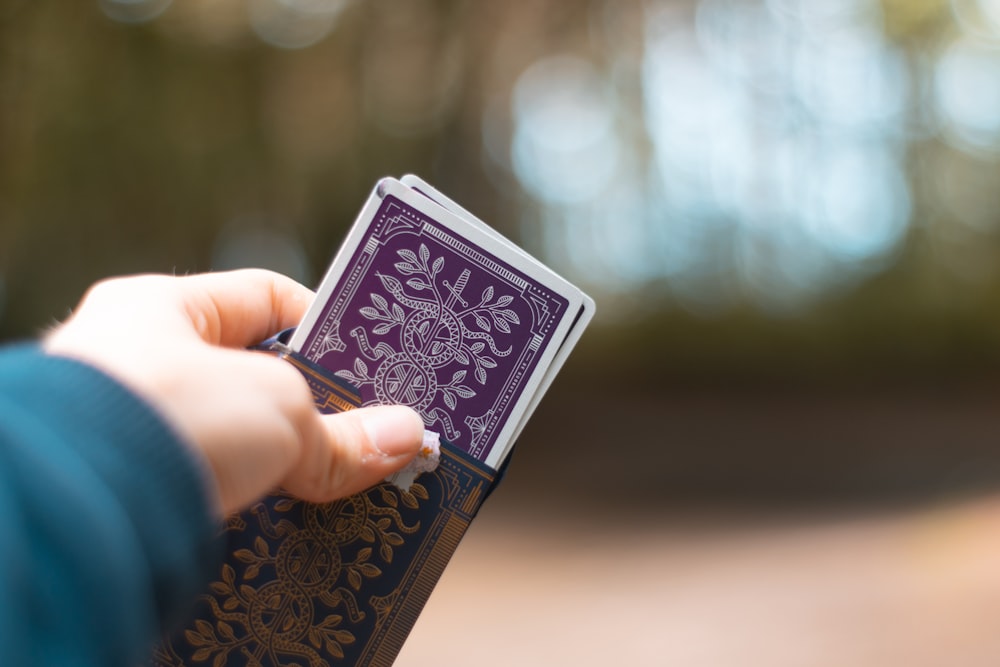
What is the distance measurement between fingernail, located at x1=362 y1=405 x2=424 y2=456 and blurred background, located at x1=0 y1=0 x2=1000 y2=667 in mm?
3847

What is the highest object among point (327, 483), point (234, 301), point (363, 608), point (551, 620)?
point (234, 301)

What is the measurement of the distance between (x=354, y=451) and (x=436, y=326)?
191 mm

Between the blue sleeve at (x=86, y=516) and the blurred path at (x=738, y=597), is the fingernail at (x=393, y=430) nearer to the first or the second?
the blue sleeve at (x=86, y=516)

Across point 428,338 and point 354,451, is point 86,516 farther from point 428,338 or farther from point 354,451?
point 428,338

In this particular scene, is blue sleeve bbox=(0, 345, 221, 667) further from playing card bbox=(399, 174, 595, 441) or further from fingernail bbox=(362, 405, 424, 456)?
playing card bbox=(399, 174, 595, 441)

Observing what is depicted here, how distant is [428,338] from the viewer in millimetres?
881

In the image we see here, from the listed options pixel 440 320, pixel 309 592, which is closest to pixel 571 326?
pixel 440 320

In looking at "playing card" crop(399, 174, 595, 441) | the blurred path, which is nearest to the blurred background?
the blurred path

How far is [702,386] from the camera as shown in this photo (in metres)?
9.42

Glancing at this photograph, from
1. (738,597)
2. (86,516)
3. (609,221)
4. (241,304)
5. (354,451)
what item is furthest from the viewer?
(609,221)

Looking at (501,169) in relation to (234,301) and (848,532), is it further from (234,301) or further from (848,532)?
(234,301)

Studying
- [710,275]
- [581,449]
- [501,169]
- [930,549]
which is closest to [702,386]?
[710,275]

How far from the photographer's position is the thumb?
71 cm

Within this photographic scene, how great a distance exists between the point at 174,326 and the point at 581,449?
7.79m
